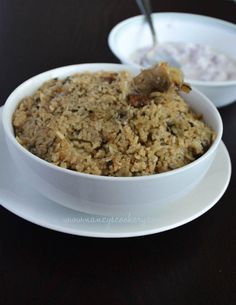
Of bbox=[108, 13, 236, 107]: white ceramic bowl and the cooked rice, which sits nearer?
the cooked rice

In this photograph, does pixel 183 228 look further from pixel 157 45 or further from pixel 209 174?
pixel 157 45

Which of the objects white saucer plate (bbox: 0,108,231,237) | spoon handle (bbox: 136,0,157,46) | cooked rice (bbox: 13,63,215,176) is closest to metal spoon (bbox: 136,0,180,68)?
spoon handle (bbox: 136,0,157,46)

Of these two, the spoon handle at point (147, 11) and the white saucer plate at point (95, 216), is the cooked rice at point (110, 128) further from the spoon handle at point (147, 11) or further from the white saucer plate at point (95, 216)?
the spoon handle at point (147, 11)

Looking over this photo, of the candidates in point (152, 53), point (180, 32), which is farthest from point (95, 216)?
point (180, 32)

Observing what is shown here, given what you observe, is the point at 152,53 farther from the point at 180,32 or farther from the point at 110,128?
the point at 110,128

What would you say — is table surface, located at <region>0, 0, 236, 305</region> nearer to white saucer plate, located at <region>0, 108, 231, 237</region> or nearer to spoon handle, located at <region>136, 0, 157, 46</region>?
white saucer plate, located at <region>0, 108, 231, 237</region>

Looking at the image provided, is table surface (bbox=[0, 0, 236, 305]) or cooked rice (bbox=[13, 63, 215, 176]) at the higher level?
cooked rice (bbox=[13, 63, 215, 176])

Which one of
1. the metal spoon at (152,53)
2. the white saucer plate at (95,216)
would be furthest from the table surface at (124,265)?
the metal spoon at (152,53)
